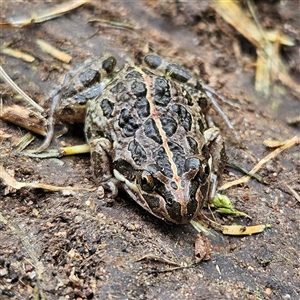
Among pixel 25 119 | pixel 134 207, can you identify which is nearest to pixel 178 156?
pixel 134 207

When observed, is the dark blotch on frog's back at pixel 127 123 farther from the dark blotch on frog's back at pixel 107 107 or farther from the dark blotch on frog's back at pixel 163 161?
the dark blotch on frog's back at pixel 163 161

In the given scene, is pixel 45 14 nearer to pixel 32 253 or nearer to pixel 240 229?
pixel 32 253

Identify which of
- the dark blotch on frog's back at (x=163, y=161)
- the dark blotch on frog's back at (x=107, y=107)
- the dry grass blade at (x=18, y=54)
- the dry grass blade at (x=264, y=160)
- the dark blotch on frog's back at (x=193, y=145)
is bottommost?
the dry grass blade at (x=264, y=160)

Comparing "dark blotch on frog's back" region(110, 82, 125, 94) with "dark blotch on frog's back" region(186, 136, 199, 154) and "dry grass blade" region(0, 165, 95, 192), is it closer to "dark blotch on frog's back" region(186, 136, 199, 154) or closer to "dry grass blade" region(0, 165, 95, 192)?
"dark blotch on frog's back" region(186, 136, 199, 154)

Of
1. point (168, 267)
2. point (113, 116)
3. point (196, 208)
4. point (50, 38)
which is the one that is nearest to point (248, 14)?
point (50, 38)

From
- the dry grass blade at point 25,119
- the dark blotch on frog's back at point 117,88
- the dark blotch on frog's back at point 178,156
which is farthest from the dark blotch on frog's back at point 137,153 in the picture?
the dry grass blade at point 25,119

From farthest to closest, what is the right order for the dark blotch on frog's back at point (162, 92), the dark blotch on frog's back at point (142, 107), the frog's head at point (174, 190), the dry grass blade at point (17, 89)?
the dry grass blade at point (17, 89)
the dark blotch on frog's back at point (162, 92)
the dark blotch on frog's back at point (142, 107)
the frog's head at point (174, 190)

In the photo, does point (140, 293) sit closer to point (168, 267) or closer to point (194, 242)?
point (168, 267)
